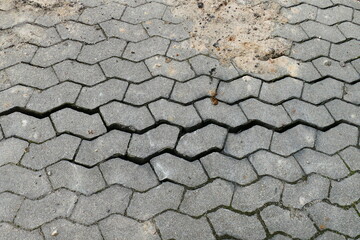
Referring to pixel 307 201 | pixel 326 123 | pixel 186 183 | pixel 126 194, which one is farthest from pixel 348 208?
pixel 126 194

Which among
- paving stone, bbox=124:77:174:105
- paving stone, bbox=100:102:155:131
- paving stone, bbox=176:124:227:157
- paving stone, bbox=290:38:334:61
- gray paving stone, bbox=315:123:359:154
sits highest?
paving stone, bbox=290:38:334:61

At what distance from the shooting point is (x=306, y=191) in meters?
2.76

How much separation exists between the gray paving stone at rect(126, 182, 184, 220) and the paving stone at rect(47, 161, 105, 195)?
25 cm

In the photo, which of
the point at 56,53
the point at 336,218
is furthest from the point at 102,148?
the point at 336,218

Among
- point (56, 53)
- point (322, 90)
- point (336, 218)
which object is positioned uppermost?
point (56, 53)

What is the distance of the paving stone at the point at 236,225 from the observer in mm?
2570

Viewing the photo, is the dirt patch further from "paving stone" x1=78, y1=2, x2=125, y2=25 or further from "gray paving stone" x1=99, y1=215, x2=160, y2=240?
"gray paving stone" x1=99, y1=215, x2=160, y2=240

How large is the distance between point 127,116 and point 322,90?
1.48 m

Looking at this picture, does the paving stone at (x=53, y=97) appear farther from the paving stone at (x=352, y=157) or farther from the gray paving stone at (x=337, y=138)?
the paving stone at (x=352, y=157)

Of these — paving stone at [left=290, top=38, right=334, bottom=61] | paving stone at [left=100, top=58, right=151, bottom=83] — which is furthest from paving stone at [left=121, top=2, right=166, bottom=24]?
paving stone at [left=290, top=38, right=334, bottom=61]

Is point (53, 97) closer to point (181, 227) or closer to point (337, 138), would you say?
point (181, 227)

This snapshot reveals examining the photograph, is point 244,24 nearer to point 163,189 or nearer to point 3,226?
point 163,189

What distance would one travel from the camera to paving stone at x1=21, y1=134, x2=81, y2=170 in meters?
→ 2.80

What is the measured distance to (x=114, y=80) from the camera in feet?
10.7
